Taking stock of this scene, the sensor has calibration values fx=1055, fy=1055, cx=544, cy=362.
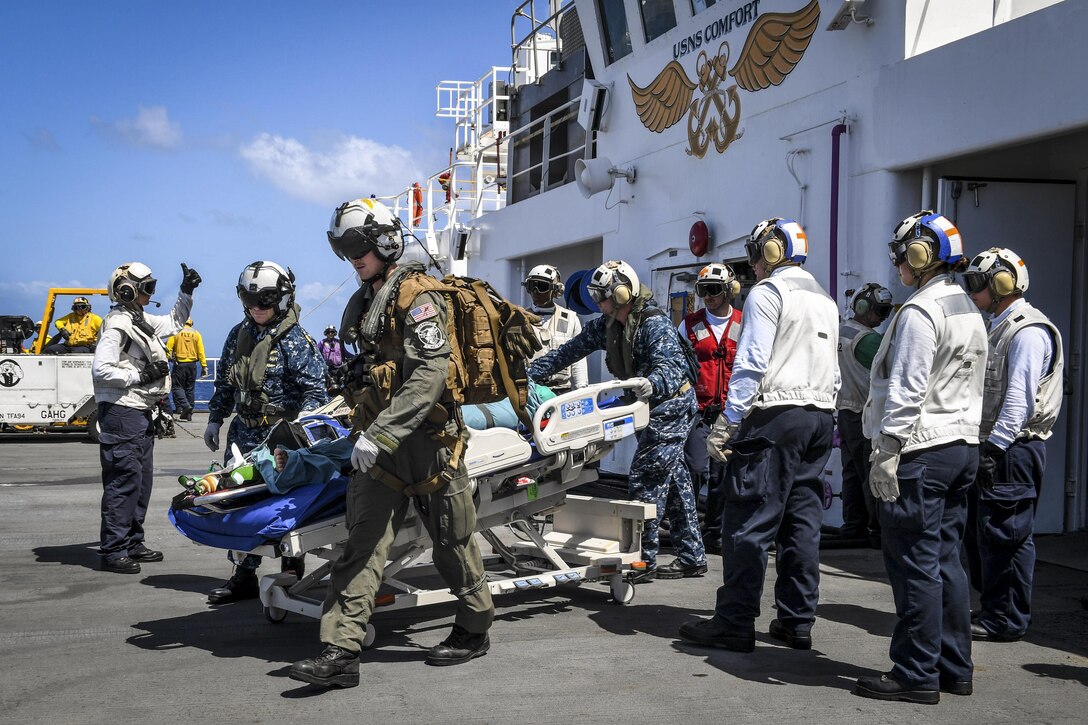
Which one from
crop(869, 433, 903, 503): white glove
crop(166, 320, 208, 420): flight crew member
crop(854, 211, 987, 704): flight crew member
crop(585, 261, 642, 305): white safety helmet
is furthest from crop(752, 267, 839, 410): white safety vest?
crop(166, 320, 208, 420): flight crew member

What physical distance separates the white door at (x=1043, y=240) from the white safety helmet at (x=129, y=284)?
6.18 metres

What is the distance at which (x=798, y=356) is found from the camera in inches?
212

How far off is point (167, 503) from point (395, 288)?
7.22 metres

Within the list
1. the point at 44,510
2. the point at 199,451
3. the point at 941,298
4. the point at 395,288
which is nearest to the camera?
the point at 941,298

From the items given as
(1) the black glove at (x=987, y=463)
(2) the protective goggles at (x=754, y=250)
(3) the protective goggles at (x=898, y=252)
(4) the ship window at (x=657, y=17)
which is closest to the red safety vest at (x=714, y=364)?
(2) the protective goggles at (x=754, y=250)

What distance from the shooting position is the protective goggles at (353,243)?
197 inches

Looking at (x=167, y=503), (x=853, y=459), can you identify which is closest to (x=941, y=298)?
(x=853, y=459)

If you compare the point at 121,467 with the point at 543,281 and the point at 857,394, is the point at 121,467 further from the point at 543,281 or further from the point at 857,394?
the point at 857,394

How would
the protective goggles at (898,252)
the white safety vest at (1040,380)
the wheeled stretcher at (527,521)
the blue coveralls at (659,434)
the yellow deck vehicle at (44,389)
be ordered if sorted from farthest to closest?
the yellow deck vehicle at (44,389) < the blue coveralls at (659,434) < the white safety vest at (1040,380) < the wheeled stretcher at (527,521) < the protective goggles at (898,252)

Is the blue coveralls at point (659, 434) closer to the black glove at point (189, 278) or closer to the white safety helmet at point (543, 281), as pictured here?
the white safety helmet at point (543, 281)

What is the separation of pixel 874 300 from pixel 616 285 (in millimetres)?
2645

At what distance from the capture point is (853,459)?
871 cm

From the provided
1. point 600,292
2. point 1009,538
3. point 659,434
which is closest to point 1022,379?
point 1009,538

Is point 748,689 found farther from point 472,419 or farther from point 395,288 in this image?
point 395,288
